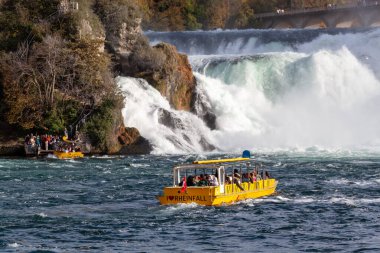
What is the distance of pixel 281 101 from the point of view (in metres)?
89.3

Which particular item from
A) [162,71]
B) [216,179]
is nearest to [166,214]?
[216,179]

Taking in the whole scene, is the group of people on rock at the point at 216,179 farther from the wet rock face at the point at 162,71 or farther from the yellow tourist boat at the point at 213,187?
the wet rock face at the point at 162,71

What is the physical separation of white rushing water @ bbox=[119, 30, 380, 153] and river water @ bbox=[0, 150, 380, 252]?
16186 millimetres

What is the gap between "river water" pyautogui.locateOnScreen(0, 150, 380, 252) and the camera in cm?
3625

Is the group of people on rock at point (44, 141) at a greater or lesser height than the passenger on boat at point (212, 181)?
greater

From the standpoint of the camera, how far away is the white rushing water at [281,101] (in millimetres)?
77688

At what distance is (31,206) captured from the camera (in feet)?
147

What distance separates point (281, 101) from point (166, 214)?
48.0 meters

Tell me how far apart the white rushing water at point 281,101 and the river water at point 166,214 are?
16.2 m

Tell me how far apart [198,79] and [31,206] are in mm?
42782

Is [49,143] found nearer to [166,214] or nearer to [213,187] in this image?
[213,187]

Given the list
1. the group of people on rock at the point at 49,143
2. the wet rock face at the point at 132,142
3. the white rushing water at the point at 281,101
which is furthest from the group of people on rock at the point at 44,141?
the white rushing water at the point at 281,101

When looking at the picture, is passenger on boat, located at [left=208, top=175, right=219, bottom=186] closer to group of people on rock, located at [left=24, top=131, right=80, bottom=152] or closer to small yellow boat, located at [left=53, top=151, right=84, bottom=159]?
small yellow boat, located at [left=53, top=151, right=84, bottom=159]

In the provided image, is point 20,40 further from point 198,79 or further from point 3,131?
point 198,79
